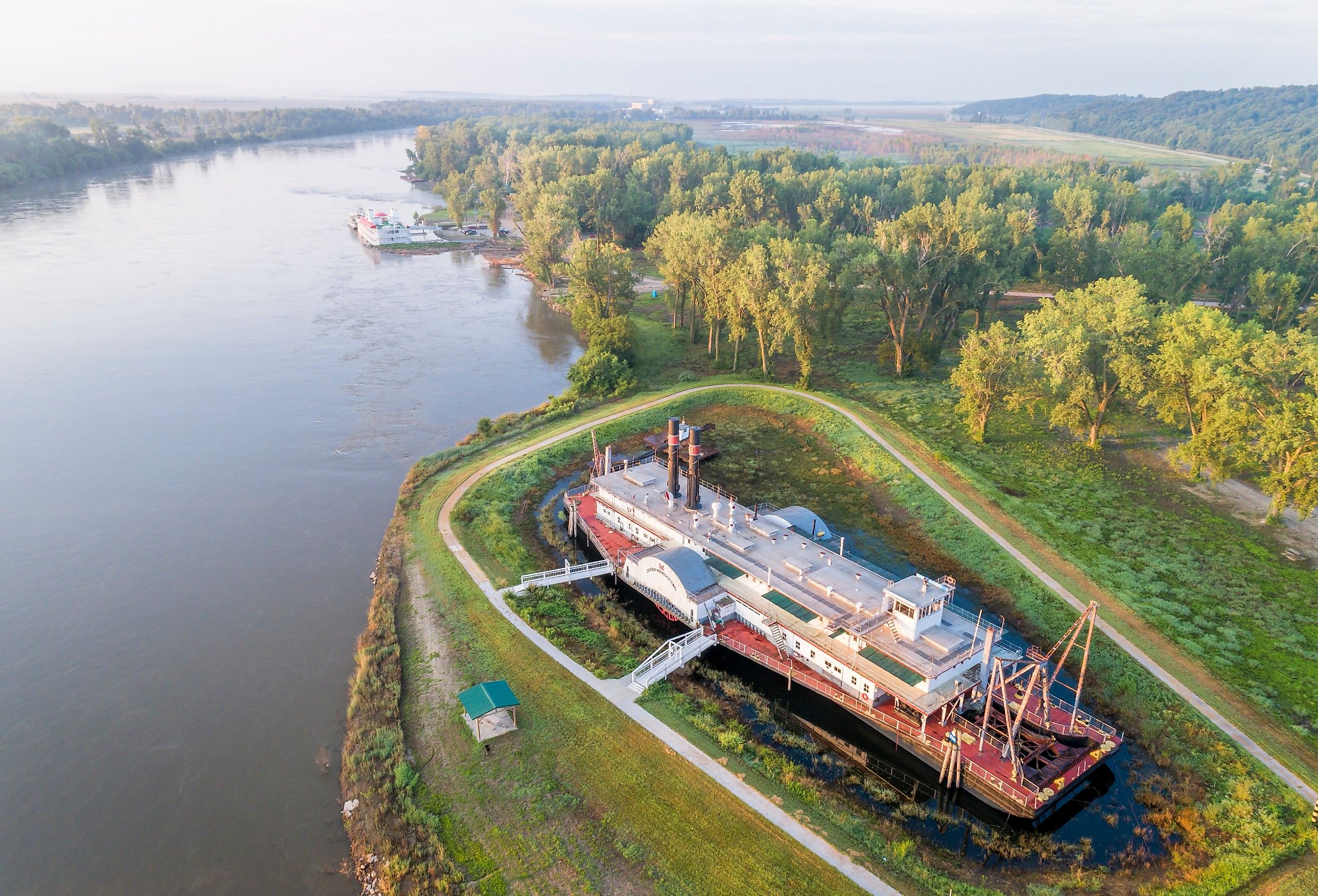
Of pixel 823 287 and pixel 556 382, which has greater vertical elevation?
pixel 823 287

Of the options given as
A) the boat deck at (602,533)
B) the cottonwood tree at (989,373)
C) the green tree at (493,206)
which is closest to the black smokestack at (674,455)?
the boat deck at (602,533)

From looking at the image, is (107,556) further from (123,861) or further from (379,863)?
(379,863)

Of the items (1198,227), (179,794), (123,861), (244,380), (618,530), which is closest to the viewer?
(123,861)

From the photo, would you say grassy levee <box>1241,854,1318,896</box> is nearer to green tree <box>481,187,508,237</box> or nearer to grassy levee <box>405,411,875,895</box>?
grassy levee <box>405,411,875,895</box>

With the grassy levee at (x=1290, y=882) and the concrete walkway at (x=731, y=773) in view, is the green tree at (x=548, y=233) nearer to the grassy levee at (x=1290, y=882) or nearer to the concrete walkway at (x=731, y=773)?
the concrete walkway at (x=731, y=773)

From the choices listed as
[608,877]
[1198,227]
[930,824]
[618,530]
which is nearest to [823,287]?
[618,530]

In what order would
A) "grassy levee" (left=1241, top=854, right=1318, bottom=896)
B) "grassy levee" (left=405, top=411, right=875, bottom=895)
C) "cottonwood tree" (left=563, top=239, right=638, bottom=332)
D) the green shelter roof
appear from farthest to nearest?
"cottonwood tree" (left=563, top=239, right=638, bottom=332)
the green shelter roof
"grassy levee" (left=405, top=411, right=875, bottom=895)
"grassy levee" (left=1241, top=854, right=1318, bottom=896)

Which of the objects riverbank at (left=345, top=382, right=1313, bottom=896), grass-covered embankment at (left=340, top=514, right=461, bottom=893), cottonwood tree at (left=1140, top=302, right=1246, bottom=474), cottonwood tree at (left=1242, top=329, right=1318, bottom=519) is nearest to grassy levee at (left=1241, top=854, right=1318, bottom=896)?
riverbank at (left=345, top=382, right=1313, bottom=896)
